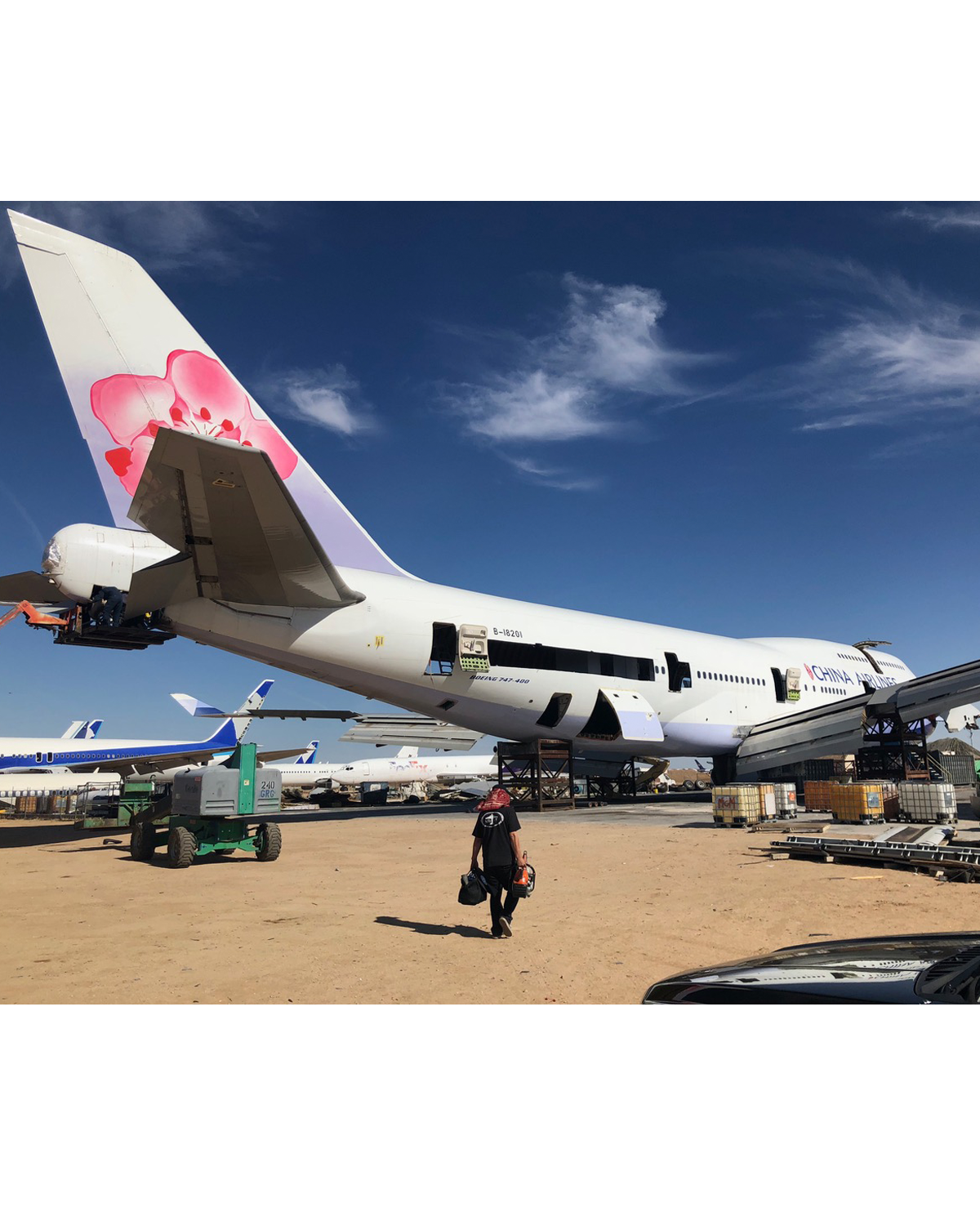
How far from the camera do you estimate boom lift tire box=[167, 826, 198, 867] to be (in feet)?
43.1

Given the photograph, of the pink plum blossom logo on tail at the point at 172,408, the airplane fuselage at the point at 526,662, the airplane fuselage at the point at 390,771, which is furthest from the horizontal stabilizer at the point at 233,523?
the airplane fuselage at the point at 390,771

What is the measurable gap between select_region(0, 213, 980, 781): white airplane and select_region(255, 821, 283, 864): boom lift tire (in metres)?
5.05

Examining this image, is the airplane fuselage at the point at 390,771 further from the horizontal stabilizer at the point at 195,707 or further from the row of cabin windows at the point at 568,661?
the row of cabin windows at the point at 568,661

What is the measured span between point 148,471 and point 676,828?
1311cm

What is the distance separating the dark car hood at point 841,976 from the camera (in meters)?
3.33

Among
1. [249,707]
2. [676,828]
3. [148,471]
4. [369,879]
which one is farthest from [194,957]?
[249,707]

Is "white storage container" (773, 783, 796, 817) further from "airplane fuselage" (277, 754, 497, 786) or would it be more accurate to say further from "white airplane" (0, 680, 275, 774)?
"airplane fuselage" (277, 754, 497, 786)

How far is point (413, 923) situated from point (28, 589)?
12.8 meters

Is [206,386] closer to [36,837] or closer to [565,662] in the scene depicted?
[565,662]

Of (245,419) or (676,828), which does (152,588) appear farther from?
(676,828)

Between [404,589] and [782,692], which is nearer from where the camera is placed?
[404,589]

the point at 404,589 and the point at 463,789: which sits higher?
the point at 404,589

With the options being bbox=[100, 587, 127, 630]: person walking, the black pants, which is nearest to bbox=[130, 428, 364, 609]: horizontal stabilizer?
bbox=[100, 587, 127, 630]: person walking

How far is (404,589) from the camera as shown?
66.6 ft
